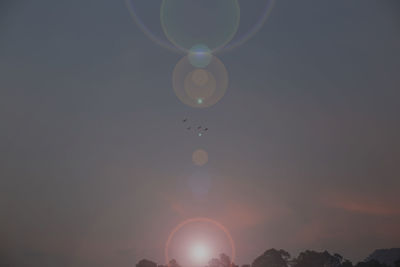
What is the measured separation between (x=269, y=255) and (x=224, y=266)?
19.6 meters

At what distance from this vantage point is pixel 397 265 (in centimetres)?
6788

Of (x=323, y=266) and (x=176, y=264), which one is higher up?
(x=176, y=264)

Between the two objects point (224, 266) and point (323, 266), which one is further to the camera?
point (224, 266)

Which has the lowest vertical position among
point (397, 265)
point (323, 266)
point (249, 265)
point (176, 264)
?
point (397, 265)

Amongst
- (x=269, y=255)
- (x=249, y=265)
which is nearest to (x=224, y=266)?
(x=249, y=265)

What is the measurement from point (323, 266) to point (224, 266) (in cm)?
3538

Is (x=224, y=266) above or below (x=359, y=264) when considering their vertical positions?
above

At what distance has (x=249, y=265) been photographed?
99.1 m

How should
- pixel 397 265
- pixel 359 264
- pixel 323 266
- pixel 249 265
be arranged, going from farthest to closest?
pixel 249 265, pixel 323 266, pixel 359 264, pixel 397 265

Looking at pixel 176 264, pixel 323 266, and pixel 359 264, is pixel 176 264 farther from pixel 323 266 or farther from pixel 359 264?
pixel 359 264

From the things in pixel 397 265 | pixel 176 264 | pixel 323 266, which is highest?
pixel 176 264

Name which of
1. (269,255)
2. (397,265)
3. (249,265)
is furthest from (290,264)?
(397,265)

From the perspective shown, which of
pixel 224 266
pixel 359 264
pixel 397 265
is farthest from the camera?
pixel 224 266

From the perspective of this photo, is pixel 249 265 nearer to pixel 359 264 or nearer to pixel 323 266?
pixel 323 266
